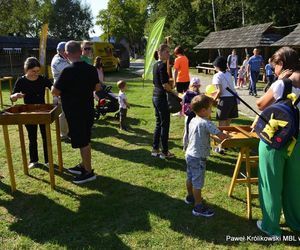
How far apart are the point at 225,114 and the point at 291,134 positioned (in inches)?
128

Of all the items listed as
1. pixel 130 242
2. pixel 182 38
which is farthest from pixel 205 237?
pixel 182 38

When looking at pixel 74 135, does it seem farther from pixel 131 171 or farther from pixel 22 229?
pixel 22 229

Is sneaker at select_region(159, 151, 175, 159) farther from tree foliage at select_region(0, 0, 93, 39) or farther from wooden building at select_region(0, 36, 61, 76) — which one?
tree foliage at select_region(0, 0, 93, 39)

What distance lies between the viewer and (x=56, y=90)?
527 cm

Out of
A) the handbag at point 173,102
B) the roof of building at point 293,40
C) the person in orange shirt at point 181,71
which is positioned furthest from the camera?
the roof of building at point 293,40

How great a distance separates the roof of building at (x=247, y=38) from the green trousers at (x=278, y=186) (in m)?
19.9

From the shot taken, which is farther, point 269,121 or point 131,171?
point 131,171

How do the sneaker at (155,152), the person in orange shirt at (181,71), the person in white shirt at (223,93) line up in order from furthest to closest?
1. the person in orange shirt at (181,71)
2. the sneaker at (155,152)
3. the person in white shirt at (223,93)

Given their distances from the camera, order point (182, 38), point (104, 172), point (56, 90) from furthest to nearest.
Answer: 1. point (182, 38)
2. point (104, 172)
3. point (56, 90)

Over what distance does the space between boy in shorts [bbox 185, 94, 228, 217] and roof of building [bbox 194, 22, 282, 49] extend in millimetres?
19510

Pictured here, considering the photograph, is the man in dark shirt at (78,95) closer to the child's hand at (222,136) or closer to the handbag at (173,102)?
the handbag at (173,102)

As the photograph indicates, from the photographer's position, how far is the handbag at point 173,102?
6414 mm

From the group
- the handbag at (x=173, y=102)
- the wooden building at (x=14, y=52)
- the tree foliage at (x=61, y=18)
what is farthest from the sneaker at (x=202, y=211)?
the tree foliage at (x=61, y=18)

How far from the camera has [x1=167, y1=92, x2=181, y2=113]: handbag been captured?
6.41 metres
